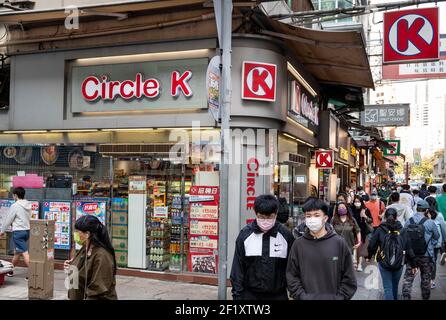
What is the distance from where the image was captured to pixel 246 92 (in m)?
9.33

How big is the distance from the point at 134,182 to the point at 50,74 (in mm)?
3261

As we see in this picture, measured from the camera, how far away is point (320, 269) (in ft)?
14.0

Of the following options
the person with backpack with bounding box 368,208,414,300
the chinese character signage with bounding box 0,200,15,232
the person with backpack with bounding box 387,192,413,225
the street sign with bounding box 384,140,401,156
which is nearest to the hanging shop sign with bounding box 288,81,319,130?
the person with backpack with bounding box 387,192,413,225

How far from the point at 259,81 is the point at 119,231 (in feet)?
14.9

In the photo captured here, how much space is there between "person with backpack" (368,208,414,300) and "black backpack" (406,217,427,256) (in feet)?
1.94

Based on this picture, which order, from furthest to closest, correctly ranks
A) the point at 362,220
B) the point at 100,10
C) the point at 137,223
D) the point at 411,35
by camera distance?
the point at 362,220, the point at 137,223, the point at 100,10, the point at 411,35

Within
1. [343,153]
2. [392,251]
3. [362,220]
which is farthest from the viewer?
[343,153]

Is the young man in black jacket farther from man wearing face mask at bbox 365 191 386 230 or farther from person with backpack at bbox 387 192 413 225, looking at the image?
man wearing face mask at bbox 365 191 386 230

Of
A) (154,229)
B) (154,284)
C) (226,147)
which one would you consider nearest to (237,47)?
(226,147)

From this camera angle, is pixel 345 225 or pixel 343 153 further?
Result: pixel 343 153

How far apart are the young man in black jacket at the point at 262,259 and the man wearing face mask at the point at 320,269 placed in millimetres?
269

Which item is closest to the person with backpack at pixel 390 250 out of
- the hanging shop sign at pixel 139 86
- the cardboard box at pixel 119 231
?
the hanging shop sign at pixel 139 86

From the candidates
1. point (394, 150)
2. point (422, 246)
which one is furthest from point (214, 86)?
point (394, 150)

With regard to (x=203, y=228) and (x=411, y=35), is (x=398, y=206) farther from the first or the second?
(x=203, y=228)
